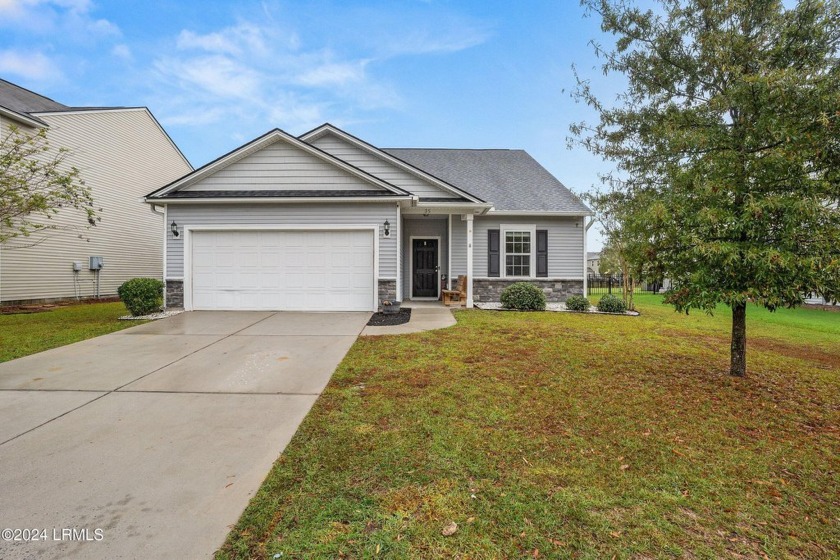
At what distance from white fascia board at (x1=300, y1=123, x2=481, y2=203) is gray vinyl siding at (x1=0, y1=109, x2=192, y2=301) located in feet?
23.1

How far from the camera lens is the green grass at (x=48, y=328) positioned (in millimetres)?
5918

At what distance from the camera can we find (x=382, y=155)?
1113cm

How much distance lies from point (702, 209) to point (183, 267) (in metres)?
11.0

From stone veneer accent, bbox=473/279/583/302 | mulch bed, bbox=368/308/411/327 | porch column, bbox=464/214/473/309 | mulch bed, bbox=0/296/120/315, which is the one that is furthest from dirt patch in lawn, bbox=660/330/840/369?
mulch bed, bbox=0/296/120/315

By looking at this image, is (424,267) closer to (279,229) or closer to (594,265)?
(279,229)

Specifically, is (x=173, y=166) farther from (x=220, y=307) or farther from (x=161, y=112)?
(x=220, y=307)

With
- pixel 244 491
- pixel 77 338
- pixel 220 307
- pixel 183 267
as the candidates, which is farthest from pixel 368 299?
pixel 244 491

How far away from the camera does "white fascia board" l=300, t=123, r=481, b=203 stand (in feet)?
35.3

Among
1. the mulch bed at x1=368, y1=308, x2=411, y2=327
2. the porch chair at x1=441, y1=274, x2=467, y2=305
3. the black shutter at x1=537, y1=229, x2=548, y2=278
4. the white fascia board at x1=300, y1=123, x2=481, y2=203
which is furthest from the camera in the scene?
the black shutter at x1=537, y1=229, x2=548, y2=278

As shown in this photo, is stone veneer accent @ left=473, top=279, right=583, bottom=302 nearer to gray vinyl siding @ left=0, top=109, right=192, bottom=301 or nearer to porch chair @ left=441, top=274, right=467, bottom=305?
porch chair @ left=441, top=274, right=467, bottom=305

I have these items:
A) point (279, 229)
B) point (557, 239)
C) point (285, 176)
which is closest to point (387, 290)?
point (279, 229)

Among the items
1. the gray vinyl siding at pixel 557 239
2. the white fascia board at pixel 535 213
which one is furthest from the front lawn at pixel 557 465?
the white fascia board at pixel 535 213

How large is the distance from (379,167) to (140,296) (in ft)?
23.3

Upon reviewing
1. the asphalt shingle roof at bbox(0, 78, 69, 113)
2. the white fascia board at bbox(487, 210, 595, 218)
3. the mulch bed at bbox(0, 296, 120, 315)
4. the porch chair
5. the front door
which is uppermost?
the asphalt shingle roof at bbox(0, 78, 69, 113)
